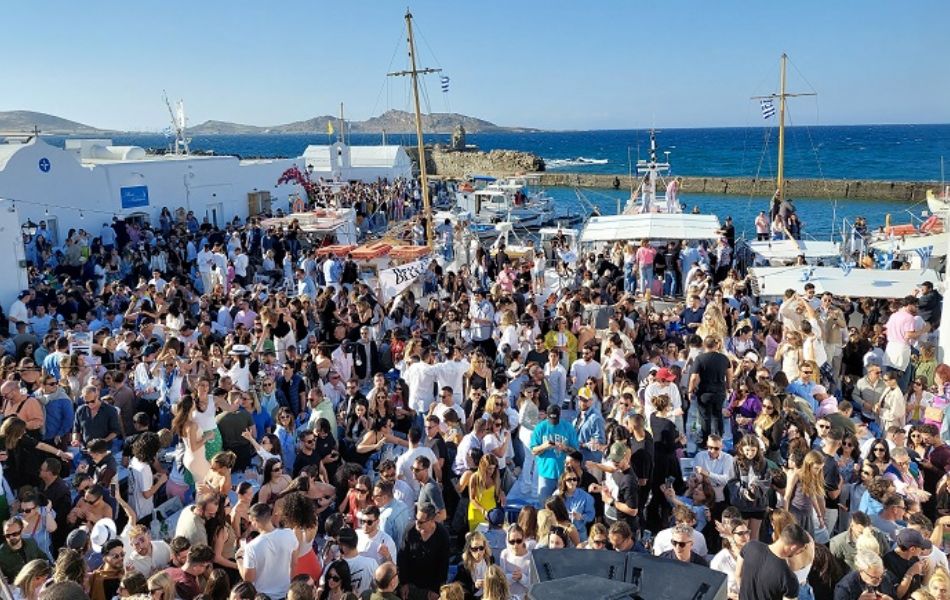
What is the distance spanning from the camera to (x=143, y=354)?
1043 cm

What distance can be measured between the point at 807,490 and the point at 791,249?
11.6 m

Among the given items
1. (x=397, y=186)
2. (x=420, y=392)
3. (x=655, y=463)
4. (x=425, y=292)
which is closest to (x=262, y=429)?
(x=420, y=392)

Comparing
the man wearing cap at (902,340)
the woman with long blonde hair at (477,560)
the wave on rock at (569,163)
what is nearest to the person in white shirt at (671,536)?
the woman with long blonde hair at (477,560)

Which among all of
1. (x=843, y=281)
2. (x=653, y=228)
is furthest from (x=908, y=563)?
(x=653, y=228)

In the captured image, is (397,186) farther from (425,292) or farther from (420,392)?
(420,392)

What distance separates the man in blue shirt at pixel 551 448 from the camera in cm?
762

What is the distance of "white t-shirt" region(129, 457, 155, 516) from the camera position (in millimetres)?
7262

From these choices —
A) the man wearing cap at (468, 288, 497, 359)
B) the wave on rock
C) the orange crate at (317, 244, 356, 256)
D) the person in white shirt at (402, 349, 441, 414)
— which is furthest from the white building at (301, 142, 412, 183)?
the person in white shirt at (402, 349, 441, 414)

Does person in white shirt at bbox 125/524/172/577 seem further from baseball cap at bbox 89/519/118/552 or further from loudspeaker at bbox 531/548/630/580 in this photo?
loudspeaker at bbox 531/548/630/580

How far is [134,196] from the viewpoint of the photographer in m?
24.5

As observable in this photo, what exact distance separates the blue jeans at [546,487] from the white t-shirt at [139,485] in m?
3.42

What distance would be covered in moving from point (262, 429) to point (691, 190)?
71650 mm

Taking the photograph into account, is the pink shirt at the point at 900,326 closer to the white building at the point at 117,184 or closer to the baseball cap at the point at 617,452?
the baseball cap at the point at 617,452

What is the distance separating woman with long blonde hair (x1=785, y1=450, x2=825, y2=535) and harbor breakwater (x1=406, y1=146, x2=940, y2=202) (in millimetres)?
46267
